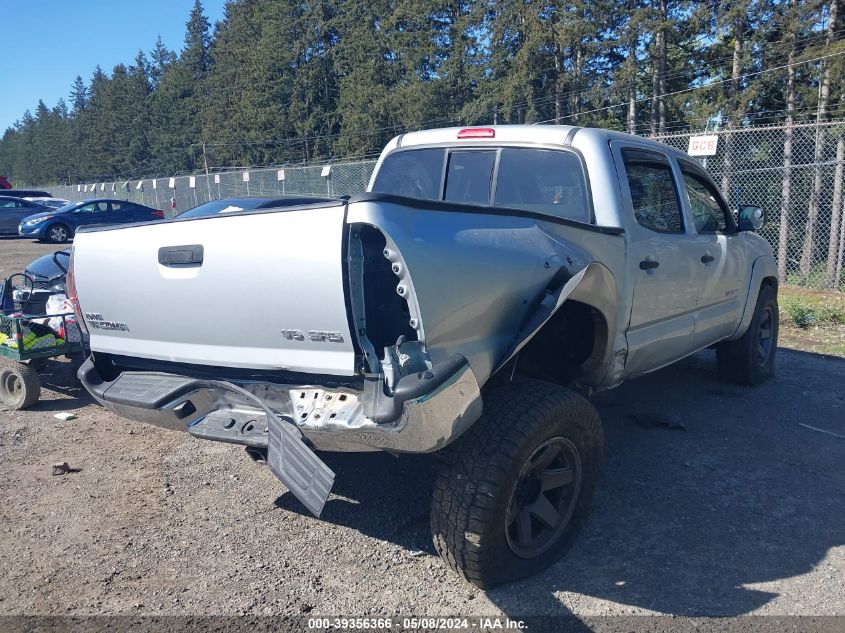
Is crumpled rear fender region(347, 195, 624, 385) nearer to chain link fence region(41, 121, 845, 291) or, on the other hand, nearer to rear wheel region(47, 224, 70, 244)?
chain link fence region(41, 121, 845, 291)

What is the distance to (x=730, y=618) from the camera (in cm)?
303

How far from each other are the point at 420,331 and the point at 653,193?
2567 millimetres

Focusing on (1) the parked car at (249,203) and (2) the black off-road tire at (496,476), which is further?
(1) the parked car at (249,203)

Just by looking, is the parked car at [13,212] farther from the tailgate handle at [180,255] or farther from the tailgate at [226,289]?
the tailgate handle at [180,255]

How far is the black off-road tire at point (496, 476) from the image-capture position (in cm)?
295

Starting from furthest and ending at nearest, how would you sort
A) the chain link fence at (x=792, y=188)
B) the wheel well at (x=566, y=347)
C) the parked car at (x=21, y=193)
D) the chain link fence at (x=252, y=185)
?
the parked car at (x=21, y=193), the chain link fence at (x=252, y=185), the chain link fence at (x=792, y=188), the wheel well at (x=566, y=347)

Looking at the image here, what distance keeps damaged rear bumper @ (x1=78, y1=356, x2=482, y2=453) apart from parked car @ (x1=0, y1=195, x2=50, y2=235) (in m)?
26.6

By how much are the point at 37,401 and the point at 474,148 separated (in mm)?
4203

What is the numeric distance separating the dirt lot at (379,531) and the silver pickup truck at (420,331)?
14.3 inches

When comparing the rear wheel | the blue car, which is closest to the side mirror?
the blue car

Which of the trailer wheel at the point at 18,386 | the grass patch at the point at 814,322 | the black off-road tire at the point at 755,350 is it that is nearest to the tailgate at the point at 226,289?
the trailer wheel at the point at 18,386

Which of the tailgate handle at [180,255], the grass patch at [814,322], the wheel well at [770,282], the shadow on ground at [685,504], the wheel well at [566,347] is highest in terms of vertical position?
the tailgate handle at [180,255]

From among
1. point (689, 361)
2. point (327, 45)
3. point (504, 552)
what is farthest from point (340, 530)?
point (327, 45)

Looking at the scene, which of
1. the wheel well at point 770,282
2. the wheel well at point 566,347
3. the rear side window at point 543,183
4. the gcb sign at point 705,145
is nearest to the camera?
the wheel well at point 566,347
